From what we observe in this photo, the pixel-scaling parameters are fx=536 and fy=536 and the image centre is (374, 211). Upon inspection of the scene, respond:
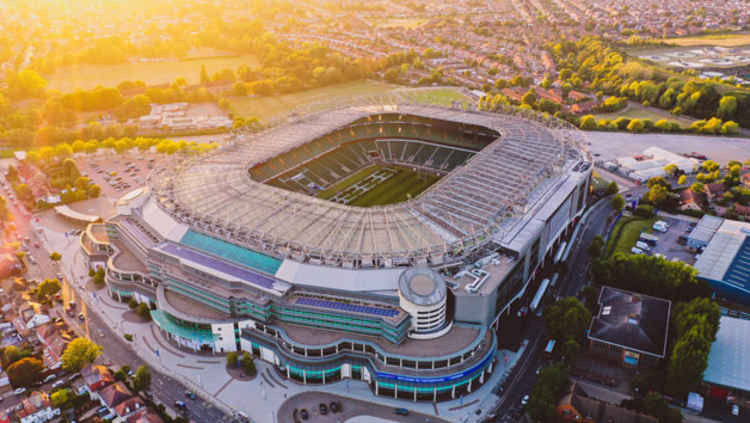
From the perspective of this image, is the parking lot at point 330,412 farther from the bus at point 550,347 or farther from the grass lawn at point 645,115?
the grass lawn at point 645,115

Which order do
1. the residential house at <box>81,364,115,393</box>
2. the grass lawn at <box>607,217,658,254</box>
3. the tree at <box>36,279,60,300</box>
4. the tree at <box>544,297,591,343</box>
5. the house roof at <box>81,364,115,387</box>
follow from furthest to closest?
the grass lawn at <box>607,217,658,254</box> → the tree at <box>36,279,60,300</box> → the tree at <box>544,297,591,343</box> → the house roof at <box>81,364,115,387</box> → the residential house at <box>81,364,115,393</box>

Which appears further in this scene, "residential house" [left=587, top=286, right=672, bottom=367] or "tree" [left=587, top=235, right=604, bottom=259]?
"tree" [left=587, top=235, right=604, bottom=259]

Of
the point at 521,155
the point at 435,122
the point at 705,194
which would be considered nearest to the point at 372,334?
the point at 521,155

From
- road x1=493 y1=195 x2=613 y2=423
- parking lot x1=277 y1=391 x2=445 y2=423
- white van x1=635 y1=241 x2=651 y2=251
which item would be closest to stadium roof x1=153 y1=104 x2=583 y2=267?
road x1=493 y1=195 x2=613 y2=423

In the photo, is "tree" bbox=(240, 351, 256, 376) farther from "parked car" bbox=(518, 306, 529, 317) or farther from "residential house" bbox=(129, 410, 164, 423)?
"parked car" bbox=(518, 306, 529, 317)

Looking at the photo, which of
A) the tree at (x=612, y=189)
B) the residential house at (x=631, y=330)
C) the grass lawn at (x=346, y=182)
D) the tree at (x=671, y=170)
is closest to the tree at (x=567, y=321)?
the residential house at (x=631, y=330)

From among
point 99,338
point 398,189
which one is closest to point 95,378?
point 99,338

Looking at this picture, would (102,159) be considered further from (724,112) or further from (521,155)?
(724,112)
